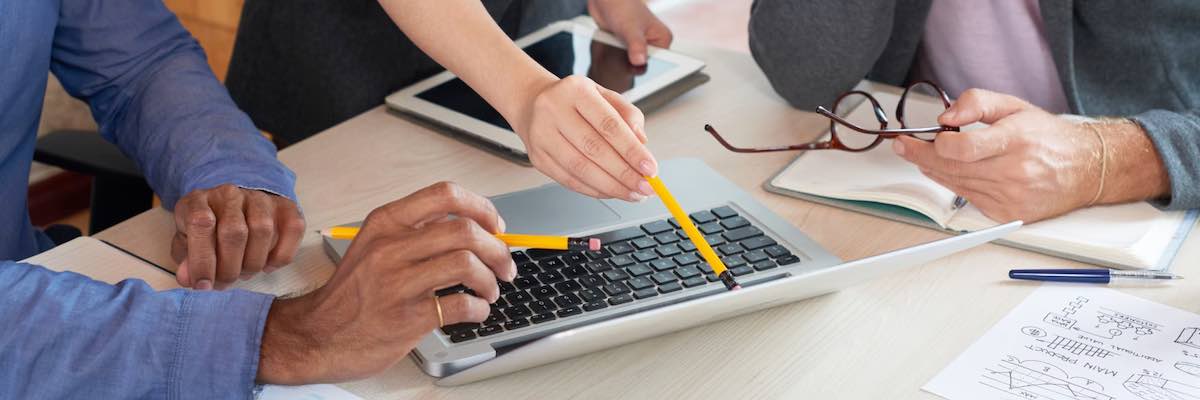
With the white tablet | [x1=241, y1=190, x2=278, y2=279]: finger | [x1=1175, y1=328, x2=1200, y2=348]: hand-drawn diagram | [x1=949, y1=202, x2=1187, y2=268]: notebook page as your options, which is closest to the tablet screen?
the white tablet

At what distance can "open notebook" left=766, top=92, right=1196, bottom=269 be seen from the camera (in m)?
1.11

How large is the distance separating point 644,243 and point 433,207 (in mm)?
236

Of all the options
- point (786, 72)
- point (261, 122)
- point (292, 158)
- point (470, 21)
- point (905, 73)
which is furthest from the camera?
point (261, 122)

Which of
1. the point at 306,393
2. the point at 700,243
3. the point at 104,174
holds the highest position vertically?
the point at 700,243

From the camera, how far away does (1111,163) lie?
117cm

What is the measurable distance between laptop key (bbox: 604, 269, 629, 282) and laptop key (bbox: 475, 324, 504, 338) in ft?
0.38

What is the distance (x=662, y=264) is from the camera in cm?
101

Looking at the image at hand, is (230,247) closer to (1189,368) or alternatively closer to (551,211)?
(551,211)

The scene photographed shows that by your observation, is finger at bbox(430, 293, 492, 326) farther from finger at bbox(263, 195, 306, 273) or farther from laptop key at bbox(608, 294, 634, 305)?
finger at bbox(263, 195, 306, 273)

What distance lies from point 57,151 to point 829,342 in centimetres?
93

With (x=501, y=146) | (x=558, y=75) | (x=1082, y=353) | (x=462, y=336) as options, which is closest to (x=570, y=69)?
(x=558, y=75)

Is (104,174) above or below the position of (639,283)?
below

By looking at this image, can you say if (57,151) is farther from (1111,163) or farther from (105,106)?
(1111,163)

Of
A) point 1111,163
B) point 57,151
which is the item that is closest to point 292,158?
point 57,151
